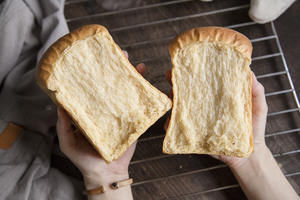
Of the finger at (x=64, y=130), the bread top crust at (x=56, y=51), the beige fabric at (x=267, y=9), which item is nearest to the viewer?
the bread top crust at (x=56, y=51)

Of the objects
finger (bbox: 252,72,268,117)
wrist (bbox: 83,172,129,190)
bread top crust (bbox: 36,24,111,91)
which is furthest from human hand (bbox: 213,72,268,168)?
bread top crust (bbox: 36,24,111,91)

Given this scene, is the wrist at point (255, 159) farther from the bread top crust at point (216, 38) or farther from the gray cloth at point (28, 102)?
the gray cloth at point (28, 102)

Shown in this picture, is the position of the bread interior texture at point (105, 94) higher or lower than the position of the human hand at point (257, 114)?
higher

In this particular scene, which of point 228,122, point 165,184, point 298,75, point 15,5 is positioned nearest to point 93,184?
point 165,184

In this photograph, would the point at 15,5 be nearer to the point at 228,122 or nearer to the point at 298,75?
the point at 228,122

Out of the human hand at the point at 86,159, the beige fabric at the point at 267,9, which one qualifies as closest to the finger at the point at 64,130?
the human hand at the point at 86,159

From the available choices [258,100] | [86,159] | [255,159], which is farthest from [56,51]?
[255,159]
